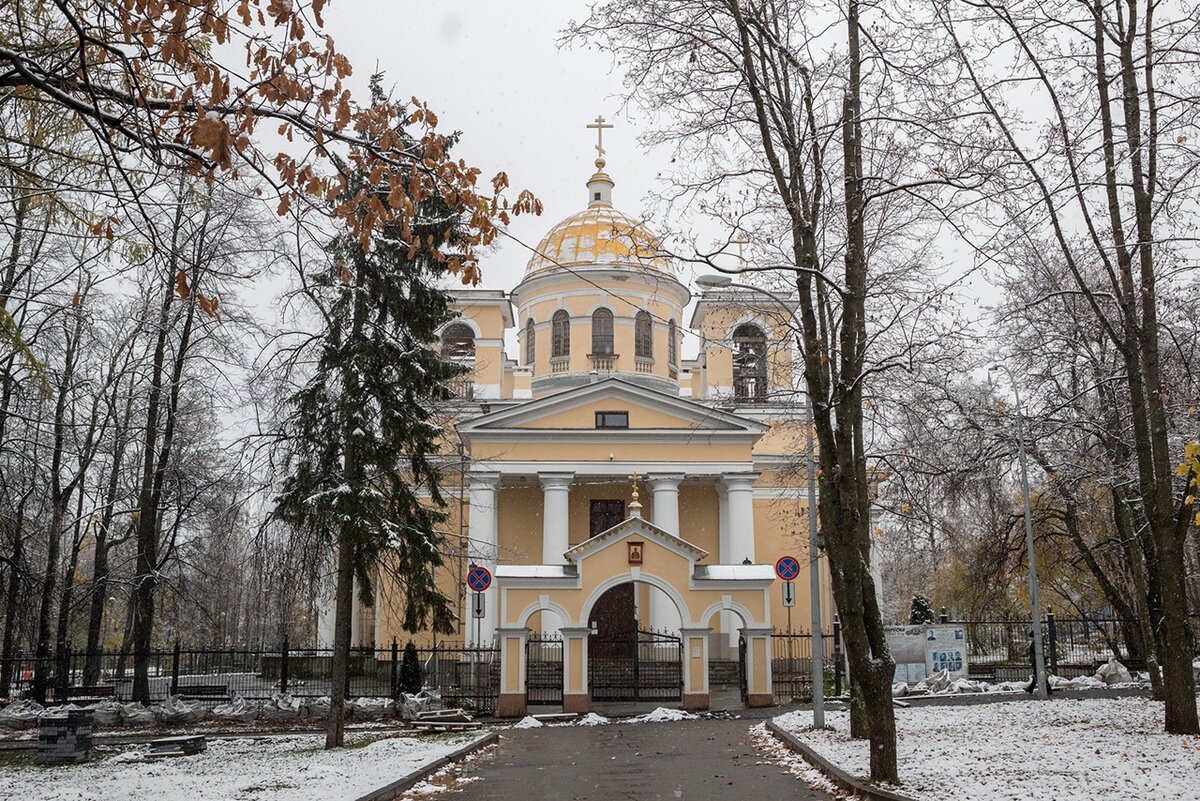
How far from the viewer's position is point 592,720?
68.8ft

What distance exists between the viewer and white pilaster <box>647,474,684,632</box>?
1287 inches

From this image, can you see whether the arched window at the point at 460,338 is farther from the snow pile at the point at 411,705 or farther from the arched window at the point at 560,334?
the snow pile at the point at 411,705

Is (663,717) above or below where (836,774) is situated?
below

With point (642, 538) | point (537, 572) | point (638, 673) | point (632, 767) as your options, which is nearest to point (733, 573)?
point (642, 538)

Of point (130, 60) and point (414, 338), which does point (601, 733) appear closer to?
point (414, 338)

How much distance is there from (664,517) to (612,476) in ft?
7.76

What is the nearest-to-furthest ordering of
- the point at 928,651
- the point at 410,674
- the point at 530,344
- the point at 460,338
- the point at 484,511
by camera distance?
the point at 410,674
the point at 928,651
the point at 484,511
the point at 460,338
the point at 530,344

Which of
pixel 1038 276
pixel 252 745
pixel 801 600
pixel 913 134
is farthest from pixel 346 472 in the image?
pixel 801 600

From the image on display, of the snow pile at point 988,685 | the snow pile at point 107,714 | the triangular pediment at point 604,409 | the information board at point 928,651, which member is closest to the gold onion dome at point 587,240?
the triangular pediment at point 604,409

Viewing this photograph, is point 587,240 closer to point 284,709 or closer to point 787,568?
point 787,568

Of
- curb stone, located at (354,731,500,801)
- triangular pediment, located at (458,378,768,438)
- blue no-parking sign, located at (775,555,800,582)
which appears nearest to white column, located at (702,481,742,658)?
triangular pediment, located at (458,378,768,438)

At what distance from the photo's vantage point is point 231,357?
78.2 ft

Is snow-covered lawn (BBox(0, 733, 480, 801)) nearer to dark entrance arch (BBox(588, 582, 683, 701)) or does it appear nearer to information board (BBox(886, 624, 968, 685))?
dark entrance arch (BBox(588, 582, 683, 701))

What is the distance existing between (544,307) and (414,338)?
21.0 metres
